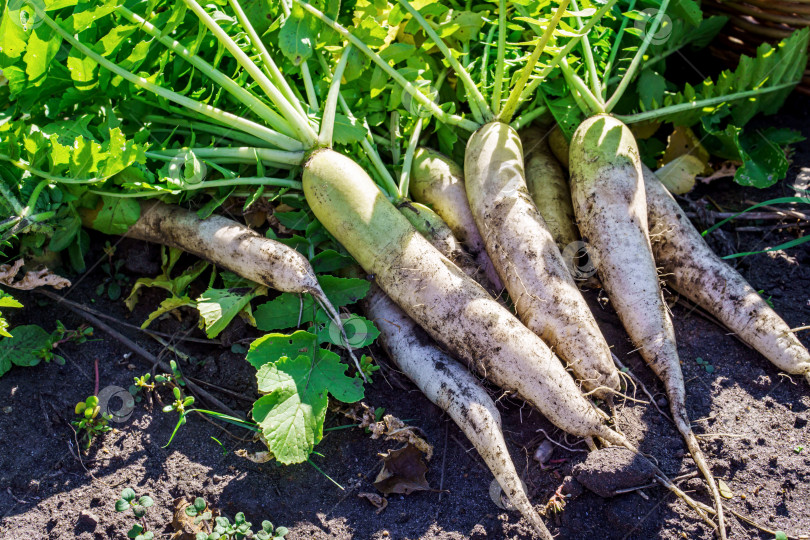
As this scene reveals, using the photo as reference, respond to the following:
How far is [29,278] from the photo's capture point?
7.07 ft

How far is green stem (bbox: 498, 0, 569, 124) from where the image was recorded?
6.54ft

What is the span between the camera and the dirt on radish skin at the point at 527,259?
2.13 meters

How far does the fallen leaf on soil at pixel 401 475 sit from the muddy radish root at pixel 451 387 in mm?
216

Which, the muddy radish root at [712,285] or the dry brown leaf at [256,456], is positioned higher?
the muddy radish root at [712,285]

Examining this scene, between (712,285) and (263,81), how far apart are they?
1827 millimetres

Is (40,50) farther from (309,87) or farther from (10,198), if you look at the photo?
A: (309,87)

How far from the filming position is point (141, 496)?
185 cm

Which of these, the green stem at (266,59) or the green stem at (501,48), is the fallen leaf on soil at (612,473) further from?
the green stem at (266,59)

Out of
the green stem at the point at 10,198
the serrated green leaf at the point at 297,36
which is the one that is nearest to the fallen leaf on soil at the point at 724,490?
the serrated green leaf at the point at 297,36

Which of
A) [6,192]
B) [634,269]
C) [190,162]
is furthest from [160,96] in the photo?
[634,269]

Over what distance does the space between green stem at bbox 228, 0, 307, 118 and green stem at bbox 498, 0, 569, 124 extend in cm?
78

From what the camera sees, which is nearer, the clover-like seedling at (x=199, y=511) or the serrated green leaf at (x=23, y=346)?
the clover-like seedling at (x=199, y=511)

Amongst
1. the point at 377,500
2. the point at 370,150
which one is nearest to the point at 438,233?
the point at 370,150

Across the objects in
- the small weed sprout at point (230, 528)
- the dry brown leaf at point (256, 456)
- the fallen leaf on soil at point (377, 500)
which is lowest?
the small weed sprout at point (230, 528)
